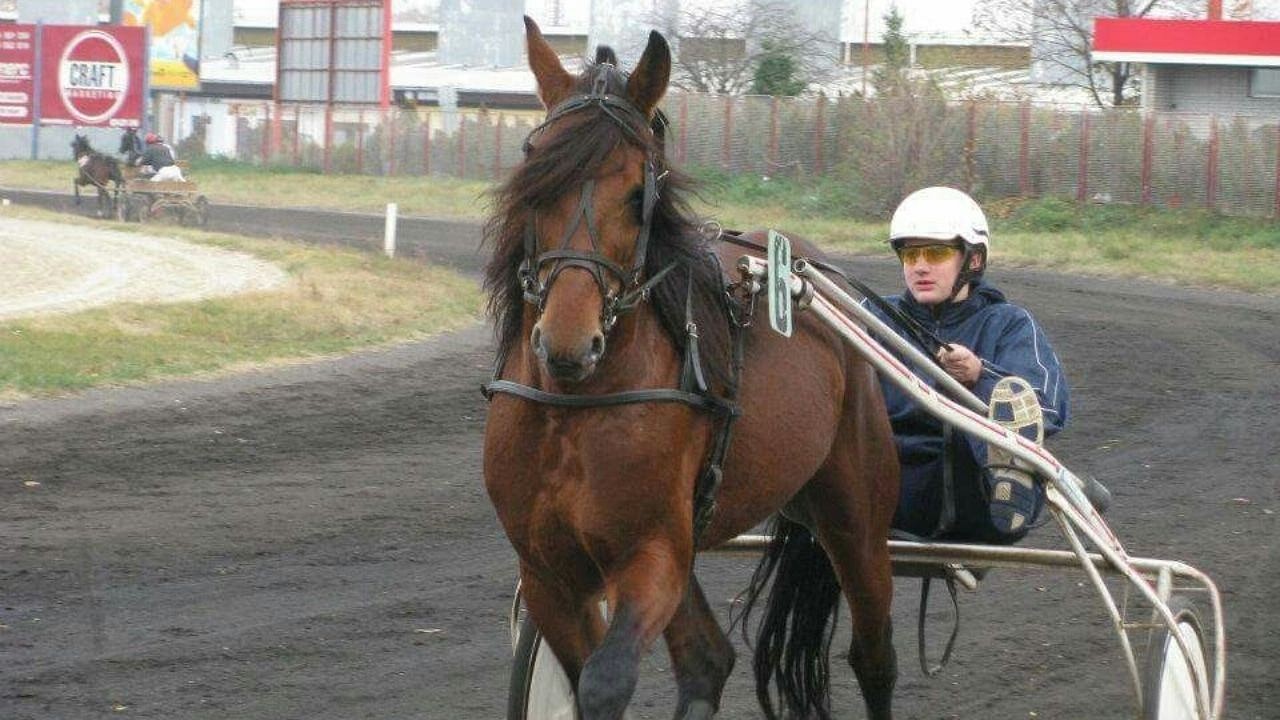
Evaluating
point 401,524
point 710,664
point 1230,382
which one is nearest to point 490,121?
point 1230,382

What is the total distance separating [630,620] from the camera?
331 centimetres

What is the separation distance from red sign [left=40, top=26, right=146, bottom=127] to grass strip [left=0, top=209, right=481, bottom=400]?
1094cm

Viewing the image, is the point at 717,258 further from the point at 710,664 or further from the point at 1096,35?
the point at 1096,35

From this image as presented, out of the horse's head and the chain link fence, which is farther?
the chain link fence

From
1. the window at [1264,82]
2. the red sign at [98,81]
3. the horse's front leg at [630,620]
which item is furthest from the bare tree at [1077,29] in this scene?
the horse's front leg at [630,620]

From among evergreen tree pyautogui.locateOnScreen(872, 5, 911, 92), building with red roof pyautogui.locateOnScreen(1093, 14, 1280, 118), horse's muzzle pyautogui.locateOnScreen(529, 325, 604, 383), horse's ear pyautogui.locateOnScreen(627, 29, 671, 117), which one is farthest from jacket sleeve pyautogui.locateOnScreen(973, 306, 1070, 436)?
building with red roof pyautogui.locateOnScreen(1093, 14, 1280, 118)

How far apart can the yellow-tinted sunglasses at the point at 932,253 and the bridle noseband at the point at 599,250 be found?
1.21 m

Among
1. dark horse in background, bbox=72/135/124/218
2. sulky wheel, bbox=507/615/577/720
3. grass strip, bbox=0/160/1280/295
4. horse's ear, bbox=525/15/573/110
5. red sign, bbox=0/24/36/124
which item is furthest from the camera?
red sign, bbox=0/24/36/124

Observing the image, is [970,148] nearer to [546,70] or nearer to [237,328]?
[237,328]

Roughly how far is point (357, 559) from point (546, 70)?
131 inches

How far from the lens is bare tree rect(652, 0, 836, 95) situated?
39.1 meters

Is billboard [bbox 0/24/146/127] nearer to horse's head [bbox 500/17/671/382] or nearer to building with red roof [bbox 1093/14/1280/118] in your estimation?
building with red roof [bbox 1093/14/1280/118]

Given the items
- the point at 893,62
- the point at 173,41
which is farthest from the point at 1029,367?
the point at 173,41

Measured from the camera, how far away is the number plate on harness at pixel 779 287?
144 inches
